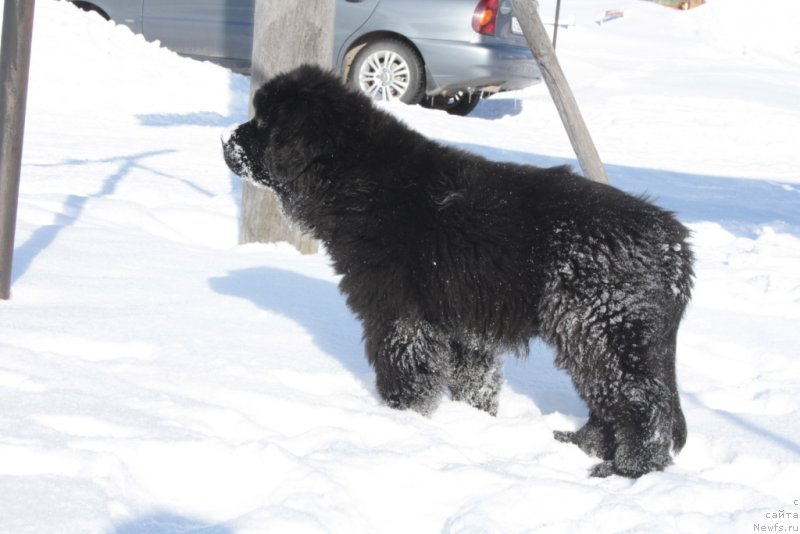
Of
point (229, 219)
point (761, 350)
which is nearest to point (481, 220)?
point (761, 350)

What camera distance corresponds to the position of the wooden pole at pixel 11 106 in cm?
402

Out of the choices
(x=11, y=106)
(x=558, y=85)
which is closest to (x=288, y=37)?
(x=558, y=85)

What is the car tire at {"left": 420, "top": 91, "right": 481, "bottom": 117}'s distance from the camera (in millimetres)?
12094

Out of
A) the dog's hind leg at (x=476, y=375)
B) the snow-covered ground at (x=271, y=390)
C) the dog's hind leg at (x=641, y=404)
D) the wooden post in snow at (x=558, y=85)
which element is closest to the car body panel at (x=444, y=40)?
the snow-covered ground at (x=271, y=390)

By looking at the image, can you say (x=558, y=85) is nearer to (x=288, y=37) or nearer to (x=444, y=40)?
(x=288, y=37)

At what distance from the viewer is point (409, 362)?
364 centimetres

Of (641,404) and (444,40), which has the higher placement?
(444,40)

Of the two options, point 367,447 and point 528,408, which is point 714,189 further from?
point 367,447

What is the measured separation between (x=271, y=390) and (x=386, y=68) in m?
8.03

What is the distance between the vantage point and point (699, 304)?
18.2 feet

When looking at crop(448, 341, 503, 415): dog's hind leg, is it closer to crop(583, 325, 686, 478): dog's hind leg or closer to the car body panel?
crop(583, 325, 686, 478): dog's hind leg

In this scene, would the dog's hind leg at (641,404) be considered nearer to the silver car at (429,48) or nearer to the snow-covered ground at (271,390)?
the snow-covered ground at (271,390)

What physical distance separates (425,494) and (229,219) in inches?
154

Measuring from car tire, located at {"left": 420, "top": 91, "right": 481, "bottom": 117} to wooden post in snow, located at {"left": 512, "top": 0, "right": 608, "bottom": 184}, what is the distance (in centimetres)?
661
